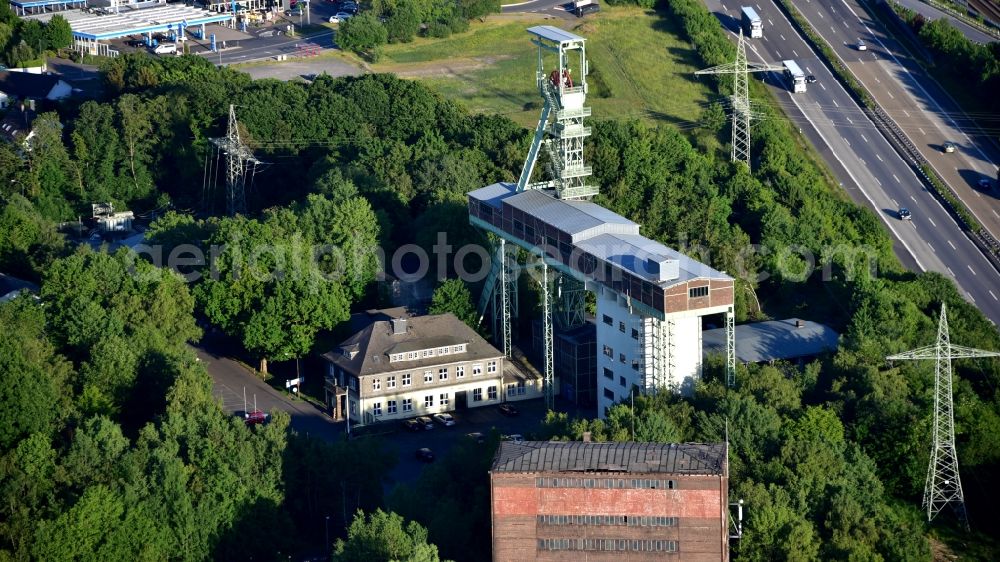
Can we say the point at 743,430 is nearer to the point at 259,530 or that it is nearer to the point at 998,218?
the point at 259,530

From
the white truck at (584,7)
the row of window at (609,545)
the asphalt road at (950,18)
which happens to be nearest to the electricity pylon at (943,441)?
the row of window at (609,545)

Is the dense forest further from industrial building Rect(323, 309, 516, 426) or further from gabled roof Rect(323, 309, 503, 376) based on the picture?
industrial building Rect(323, 309, 516, 426)

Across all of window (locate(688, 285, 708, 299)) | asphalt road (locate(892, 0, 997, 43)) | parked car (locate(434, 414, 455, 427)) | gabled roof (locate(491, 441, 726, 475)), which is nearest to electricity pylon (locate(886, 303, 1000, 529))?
window (locate(688, 285, 708, 299))

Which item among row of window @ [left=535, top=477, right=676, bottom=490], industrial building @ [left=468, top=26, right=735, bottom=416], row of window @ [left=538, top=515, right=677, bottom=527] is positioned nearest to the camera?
row of window @ [left=535, top=477, right=676, bottom=490]

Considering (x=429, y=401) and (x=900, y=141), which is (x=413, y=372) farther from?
(x=900, y=141)

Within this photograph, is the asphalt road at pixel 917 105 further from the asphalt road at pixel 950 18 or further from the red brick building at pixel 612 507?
the red brick building at pixel 612 507
